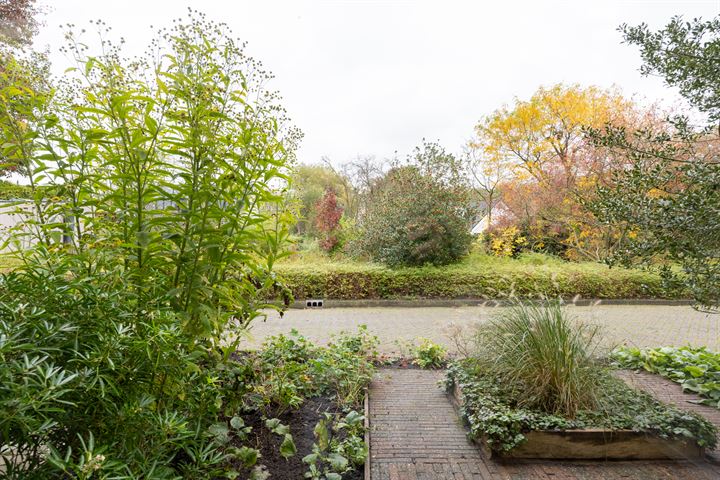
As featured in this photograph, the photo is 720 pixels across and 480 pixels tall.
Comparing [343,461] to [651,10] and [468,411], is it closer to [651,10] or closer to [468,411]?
[468,411]

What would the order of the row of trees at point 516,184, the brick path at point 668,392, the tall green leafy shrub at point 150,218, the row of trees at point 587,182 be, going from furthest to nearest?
1. the row of trees at point 516,184
2. the brick path at point 668,392
3. the row of trees at point 587,182
4. the tall green leafy shrub at point 150,218

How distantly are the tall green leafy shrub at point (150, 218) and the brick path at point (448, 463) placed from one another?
3.96 ft

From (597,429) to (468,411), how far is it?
33.1 inches

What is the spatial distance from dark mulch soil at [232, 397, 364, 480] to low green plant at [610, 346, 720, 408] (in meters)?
2.66

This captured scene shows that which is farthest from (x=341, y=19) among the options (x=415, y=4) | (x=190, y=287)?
(x=190, y=287)

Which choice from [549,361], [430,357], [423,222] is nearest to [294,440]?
[549,361]

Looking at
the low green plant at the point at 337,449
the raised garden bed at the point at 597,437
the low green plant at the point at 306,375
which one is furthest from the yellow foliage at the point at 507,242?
the low green plant at the point at 337,449

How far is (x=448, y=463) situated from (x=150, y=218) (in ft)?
7.66

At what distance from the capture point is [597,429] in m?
2.60

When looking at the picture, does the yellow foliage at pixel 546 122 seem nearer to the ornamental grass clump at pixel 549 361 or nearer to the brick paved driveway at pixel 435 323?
the brick paved driveway at pixel 435 323

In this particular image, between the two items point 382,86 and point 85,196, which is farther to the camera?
point 382,86

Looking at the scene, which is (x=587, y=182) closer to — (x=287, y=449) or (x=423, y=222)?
(x=423, y=222)

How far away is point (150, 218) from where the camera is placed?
1.97 meters

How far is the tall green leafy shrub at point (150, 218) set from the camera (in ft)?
4.57
